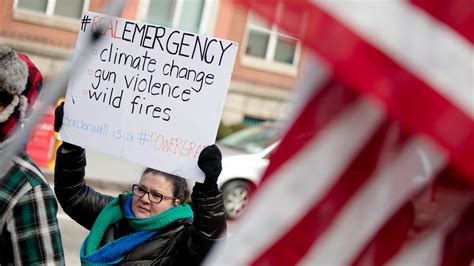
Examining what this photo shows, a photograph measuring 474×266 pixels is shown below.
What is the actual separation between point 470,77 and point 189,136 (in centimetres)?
157

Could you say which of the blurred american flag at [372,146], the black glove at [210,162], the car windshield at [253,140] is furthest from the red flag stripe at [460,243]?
the car windshield at [253,140]

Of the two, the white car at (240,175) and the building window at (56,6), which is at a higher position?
the building window at (56,6)

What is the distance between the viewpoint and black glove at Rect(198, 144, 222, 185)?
298 cm

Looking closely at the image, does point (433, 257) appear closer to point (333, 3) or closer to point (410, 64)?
point (410, 64)

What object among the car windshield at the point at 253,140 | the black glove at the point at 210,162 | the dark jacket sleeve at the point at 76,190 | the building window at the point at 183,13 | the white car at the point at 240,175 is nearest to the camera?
the black glove at the point at 210,162

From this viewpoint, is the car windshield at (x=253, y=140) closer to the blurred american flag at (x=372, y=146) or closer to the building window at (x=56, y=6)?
the building window at (x=56, y=6)

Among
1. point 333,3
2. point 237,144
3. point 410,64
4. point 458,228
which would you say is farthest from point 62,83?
point 237,144

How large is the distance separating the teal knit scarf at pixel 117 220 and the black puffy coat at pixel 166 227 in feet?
0.08

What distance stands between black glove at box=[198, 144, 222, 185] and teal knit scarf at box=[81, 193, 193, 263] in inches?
17.8

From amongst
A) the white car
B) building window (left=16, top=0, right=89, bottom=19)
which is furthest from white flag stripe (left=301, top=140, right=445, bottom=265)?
building window (left=16, top=0, right=89, bottom=19)

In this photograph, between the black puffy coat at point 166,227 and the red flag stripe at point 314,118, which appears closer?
the red flag stripe at point 314,118

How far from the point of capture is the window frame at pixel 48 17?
21.7 metres

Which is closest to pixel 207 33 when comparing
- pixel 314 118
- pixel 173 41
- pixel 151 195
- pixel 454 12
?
pixel 151 195

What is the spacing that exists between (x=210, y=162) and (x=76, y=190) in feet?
2.82
